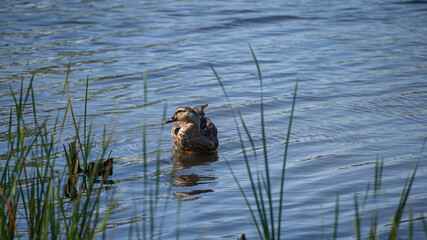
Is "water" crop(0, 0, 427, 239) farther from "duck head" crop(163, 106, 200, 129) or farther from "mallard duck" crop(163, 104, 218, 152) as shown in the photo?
"duck head" crop(163, 106, 200, 129)

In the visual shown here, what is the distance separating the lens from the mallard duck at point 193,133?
719 cm

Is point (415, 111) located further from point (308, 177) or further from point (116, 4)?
point (116, 4)

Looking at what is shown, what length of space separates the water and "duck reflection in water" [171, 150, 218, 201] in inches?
1.4

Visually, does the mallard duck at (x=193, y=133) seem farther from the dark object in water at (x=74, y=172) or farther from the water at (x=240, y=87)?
the dark object in water at (x=74, y=172)

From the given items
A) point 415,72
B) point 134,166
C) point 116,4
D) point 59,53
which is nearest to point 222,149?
point 134,166

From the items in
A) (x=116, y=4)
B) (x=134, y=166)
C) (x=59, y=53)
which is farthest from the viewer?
(x=116, y=4)

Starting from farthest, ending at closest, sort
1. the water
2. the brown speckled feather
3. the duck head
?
the duck head, the brown speckled feather, the water

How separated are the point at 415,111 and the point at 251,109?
93.4 inches

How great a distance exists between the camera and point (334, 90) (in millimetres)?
9594

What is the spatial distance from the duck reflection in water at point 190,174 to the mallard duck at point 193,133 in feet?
0.34

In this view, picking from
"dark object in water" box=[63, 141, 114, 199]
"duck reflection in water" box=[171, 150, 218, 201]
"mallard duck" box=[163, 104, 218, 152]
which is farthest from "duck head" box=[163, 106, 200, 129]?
"dark object in water" box=[63, 141, 114, 199]

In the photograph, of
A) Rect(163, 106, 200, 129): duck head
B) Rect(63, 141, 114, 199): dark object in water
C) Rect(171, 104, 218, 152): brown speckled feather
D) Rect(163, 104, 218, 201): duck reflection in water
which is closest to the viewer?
Rect(63, 141, 114, 199): dark object in water

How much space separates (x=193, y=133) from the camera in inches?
286

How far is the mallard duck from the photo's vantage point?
7188 mm
